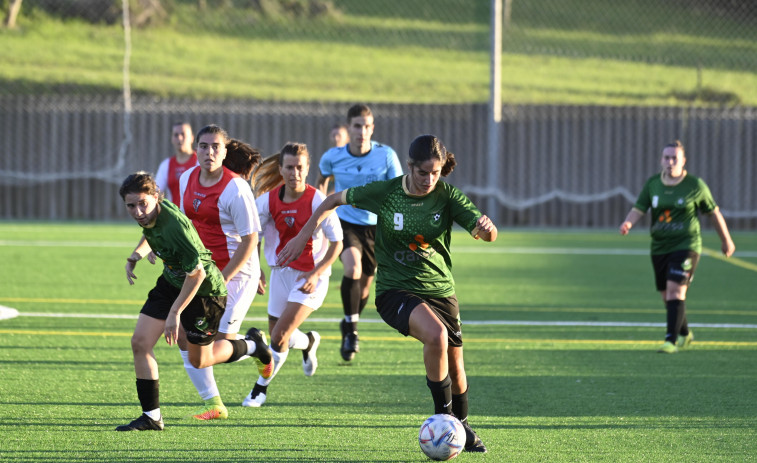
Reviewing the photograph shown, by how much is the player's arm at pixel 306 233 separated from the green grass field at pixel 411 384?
1.01 metres

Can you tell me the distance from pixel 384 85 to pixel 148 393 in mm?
20419

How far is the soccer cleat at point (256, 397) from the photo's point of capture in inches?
258

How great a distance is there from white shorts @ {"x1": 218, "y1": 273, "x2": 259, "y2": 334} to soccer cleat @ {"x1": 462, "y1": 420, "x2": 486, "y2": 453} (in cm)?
176

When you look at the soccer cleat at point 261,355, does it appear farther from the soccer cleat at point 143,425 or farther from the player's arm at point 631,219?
the player's arm at point 631,219

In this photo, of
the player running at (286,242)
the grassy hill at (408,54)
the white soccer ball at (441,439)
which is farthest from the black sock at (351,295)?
the grassy hill at (408,54)

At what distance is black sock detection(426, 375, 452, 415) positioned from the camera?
546 centimetres

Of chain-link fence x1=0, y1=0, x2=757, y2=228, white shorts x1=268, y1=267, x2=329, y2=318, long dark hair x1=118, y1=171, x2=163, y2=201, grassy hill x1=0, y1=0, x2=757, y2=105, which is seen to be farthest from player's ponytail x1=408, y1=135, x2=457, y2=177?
grassy hill x1=0, y1=0, x2=757, y2=105

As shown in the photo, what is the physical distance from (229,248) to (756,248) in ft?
43.4

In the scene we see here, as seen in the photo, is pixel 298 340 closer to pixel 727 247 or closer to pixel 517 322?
pixel 517 322

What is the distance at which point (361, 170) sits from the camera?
8836 mm

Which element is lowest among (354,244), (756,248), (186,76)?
(756,248)

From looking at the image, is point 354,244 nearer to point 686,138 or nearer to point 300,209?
point 300,209

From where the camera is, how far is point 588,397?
695 cm

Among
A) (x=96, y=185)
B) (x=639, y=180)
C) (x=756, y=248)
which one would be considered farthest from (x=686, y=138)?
(x=96, y=185)
